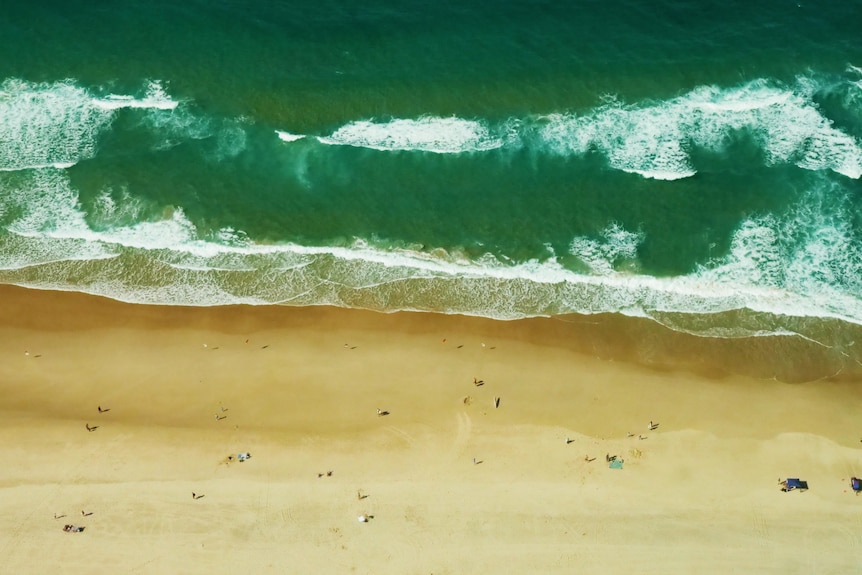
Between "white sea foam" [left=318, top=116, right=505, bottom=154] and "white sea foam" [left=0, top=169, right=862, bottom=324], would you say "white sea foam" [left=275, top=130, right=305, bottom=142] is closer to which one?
"white sea foam" [left=318, top=116, right=505, bottom=154]

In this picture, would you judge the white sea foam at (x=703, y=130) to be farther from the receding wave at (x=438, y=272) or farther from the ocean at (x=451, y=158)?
the receding wave at (x=438, y=272)

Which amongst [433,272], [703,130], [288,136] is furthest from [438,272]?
[703,130]

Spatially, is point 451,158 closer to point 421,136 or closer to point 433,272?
point 421,136

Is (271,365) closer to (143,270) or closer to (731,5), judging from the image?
(143,270)

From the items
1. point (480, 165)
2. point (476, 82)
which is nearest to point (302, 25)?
point (476, 82)

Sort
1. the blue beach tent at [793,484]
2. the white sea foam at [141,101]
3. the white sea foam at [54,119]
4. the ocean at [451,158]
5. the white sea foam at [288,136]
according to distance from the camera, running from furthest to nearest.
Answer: the white sea foam at [141,101] → the white sea foam at [288,136] → the white sea foam at [54,119] → the ocean at [451,158] → the blue beach tent at [793,484]

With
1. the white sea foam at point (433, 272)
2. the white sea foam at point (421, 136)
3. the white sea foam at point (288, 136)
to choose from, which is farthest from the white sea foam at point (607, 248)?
the white sea foam at point (288, 136)
